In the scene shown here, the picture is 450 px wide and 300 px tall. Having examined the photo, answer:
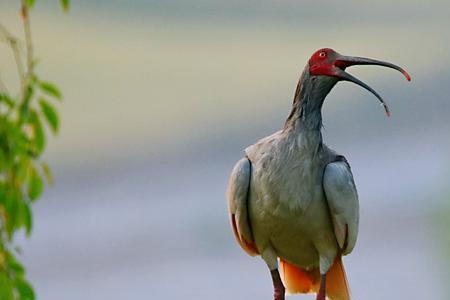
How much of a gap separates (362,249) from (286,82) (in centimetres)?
1008

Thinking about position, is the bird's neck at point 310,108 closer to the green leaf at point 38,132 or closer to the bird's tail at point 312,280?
the bird's tail at point 312,280

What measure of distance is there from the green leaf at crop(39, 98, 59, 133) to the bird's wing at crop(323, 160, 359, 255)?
4026 mm

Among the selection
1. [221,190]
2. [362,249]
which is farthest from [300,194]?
[221,190]

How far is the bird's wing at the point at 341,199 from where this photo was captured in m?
8.52

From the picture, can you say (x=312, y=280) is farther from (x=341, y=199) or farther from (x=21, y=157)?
(x=21, y=157)

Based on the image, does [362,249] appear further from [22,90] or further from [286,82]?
[22,90]

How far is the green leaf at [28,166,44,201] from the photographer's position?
4668 millimetres

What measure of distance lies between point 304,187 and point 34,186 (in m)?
4.01

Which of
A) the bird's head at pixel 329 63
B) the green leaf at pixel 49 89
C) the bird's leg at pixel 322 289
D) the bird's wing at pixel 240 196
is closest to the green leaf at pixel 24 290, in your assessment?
the green leaf at pixel 49 89

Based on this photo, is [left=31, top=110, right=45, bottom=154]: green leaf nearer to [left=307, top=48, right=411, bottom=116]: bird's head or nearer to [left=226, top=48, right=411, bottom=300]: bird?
[left=226, top=48, right=411, bottom=300]: bird

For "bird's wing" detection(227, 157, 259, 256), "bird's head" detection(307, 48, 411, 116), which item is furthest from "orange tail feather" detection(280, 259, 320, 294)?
"bird's head" detection(307, 48, 411, 116)

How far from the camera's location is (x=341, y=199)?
853 cm

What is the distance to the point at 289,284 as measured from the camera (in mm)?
9586

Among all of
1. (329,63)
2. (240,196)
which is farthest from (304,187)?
(329,63)
